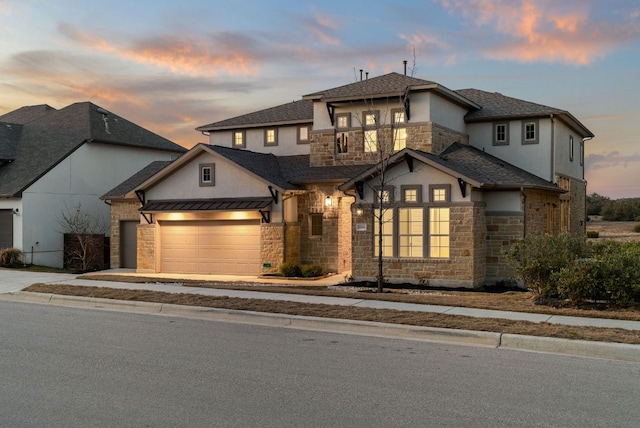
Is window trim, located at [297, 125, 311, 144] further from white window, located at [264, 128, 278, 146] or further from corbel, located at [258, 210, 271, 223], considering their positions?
corbel, located at [258, 210, 271, 223]

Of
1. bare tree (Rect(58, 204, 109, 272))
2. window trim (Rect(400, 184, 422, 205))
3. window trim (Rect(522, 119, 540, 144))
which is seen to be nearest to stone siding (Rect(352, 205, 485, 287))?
window trim (Rect(400, 184, 422, 205))

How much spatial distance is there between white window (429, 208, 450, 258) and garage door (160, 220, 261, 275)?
6739 millimetres

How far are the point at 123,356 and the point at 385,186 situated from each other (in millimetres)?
12324

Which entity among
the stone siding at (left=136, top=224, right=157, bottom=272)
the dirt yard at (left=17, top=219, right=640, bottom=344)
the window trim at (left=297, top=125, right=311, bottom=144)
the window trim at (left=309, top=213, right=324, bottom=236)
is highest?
the window trim at (left=297, top=125, right=311, bottom=144)

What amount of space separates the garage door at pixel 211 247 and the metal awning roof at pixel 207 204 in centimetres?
80

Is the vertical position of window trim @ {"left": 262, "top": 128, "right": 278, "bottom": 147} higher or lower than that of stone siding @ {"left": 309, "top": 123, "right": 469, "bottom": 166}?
higher

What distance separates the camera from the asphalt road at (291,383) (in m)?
6.24

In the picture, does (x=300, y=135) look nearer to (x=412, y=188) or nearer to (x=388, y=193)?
(x=388, y=193)

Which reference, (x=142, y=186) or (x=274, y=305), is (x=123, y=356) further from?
(x=142, y=186)

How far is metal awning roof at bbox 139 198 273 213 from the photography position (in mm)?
22188

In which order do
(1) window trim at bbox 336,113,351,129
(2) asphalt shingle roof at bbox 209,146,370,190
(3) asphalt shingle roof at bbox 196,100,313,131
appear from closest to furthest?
1. (2) asphalt shingle roof at bbox 209,146,370,190
2. (1) window trim at bbox 336,113,351,129
3. (3) asphalt shingle roof at bbox 196,100,313,131

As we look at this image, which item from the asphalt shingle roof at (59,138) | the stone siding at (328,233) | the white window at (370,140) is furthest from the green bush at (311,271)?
the asphalt shingle roof at (59,138)

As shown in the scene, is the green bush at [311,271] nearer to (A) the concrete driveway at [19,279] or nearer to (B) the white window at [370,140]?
(B) the white window at [370,140]

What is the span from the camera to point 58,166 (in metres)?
28.6
